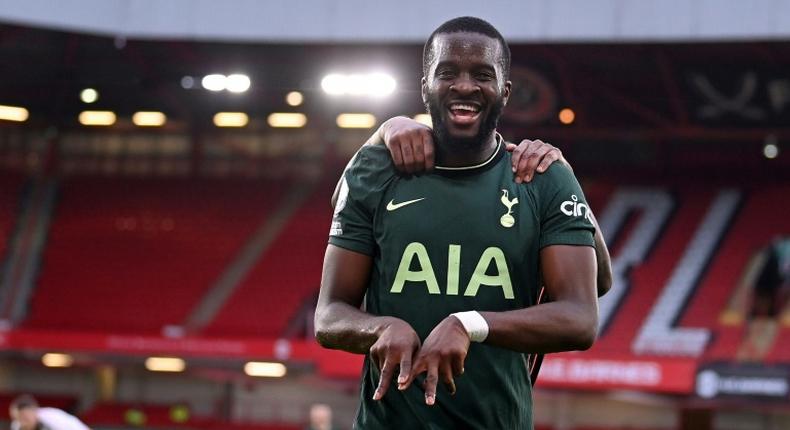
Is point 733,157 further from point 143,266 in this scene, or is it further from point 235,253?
point 143,266

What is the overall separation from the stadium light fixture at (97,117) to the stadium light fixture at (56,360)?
468cm

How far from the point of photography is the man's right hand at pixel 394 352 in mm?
2330

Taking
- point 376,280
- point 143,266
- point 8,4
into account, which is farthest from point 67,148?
point 376,280

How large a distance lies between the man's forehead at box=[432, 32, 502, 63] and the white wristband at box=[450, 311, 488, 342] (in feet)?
1.68

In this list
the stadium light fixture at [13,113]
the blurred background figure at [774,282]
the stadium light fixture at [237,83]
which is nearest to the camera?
the blurred background figure at [774,282]

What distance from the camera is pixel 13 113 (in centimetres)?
2473

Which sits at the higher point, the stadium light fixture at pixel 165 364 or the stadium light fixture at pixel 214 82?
the stadium light fixture at pixel 214 82

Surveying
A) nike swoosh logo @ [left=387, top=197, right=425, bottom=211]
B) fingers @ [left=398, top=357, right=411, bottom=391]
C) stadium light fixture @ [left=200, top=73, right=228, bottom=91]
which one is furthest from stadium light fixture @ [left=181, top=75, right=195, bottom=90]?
fingers @ [left=398, top=357, right=411, bottom=391]

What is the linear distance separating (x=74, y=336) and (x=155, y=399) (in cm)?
326

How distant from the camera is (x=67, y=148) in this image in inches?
1009

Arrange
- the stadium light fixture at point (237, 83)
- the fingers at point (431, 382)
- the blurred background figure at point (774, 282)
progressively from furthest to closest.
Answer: the stadium light fixture at point (237, 83) < the blurred background figure at point (774, 282) < the fingers at point (431, 382)

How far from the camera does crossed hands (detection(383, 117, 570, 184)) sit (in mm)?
2717

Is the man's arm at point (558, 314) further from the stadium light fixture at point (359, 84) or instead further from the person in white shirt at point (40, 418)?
the stadium light fixture at point (359, 84)

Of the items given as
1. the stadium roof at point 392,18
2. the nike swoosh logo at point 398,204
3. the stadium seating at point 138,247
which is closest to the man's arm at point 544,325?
the nike swoosh logo at point 398,204
